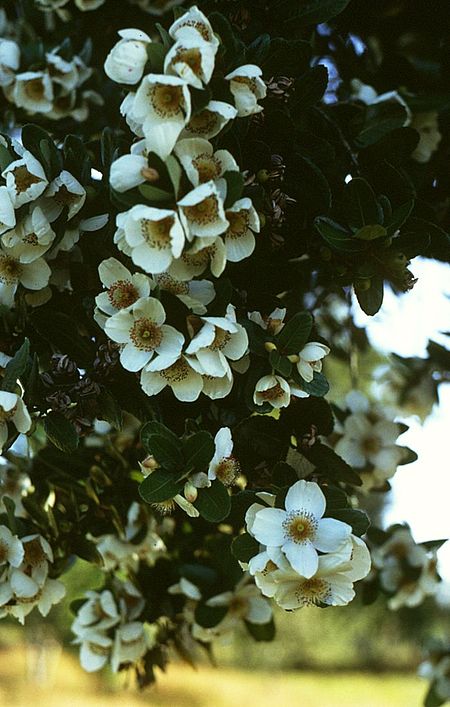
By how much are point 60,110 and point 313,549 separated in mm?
1152

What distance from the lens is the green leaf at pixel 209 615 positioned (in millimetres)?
1434

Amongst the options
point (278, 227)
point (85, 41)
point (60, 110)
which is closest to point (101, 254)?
point (278, 227)

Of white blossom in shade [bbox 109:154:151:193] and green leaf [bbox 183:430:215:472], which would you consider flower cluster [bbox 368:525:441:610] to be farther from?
white blossom in shade [bbox 109:154:151:193]

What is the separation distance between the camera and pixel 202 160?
0.88 meters

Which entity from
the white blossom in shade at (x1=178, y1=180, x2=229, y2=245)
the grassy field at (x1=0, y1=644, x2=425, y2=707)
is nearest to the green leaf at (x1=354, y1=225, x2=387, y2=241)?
the white blossom in shade at (x1=178, y1=180, x2=229, y2=245)

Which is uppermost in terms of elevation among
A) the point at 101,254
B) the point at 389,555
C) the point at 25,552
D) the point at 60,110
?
the point at 101,254

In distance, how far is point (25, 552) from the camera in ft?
4.31

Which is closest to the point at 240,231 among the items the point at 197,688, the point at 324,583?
the point at 324,583

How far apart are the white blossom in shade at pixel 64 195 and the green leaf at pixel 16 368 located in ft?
0.57

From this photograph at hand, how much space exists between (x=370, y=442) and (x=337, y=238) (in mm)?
729

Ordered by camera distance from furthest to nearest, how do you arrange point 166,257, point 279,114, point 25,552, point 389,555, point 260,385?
point 389,555
point 25,552
point 279,114
point 260,385
point 166,257

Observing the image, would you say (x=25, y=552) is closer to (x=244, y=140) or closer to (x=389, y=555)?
(x=244, y=140)

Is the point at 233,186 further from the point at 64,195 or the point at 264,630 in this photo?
the point at 264,630

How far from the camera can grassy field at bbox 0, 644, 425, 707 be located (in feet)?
28.4
